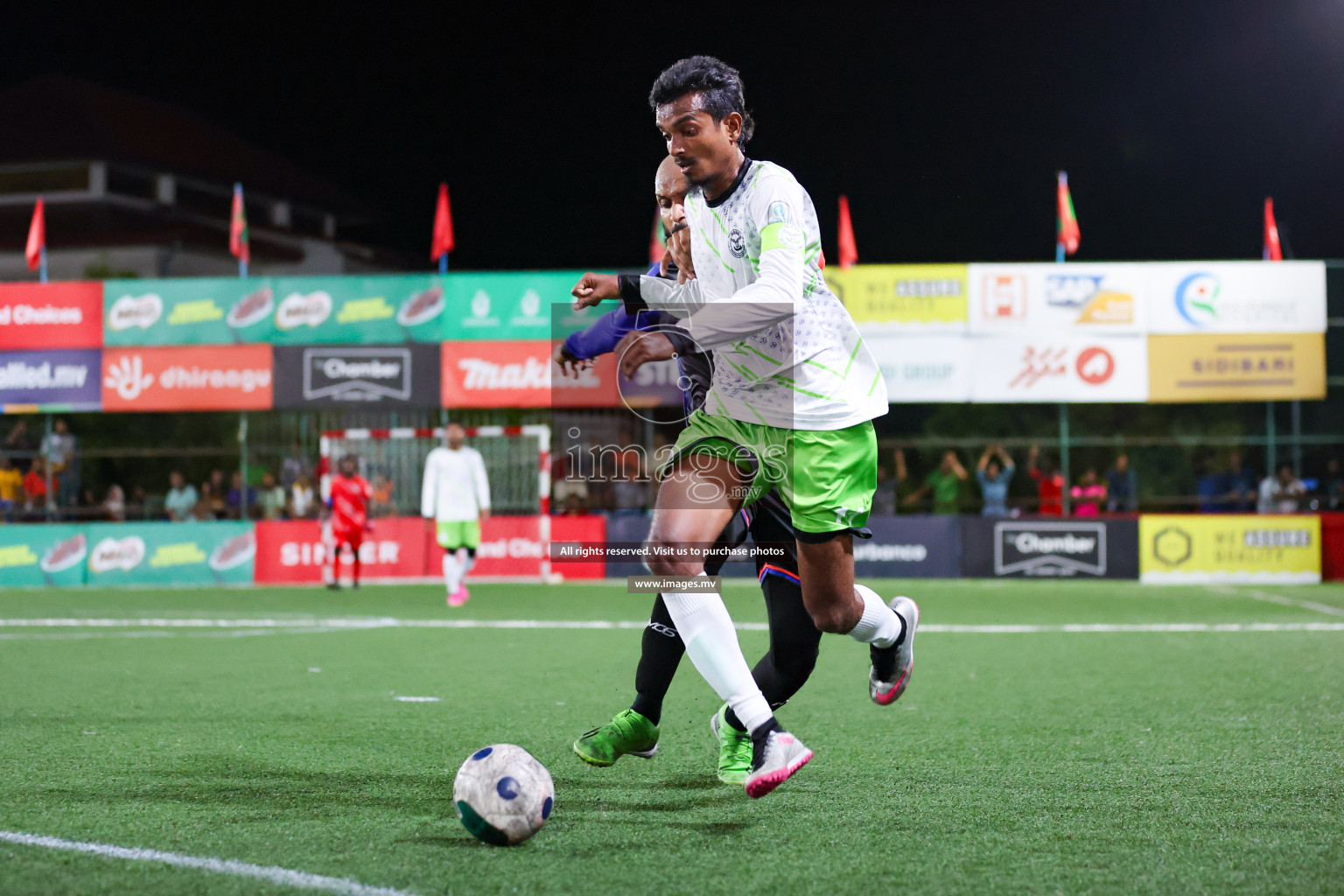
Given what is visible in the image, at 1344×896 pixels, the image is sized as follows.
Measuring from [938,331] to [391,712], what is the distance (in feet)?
43.4

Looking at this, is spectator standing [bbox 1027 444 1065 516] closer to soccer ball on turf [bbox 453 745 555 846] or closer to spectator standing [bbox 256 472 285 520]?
spectator standing [bbox 256 472 285 520]

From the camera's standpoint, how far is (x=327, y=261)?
52781 millimetres

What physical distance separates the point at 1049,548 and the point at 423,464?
9.37m

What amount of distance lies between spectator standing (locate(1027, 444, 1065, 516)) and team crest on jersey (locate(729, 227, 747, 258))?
1490 cm

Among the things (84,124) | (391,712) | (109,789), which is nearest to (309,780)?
(109,789)

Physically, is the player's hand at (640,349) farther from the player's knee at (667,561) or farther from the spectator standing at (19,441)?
the spectator standing at (19,441)

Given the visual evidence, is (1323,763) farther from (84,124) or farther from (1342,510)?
(84,124)

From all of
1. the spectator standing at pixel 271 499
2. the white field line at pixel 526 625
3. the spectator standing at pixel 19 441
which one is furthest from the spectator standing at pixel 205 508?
the white field line at pixel 526 625

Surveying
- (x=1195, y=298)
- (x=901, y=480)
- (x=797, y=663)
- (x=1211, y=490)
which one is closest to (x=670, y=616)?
(x=797, y=663)

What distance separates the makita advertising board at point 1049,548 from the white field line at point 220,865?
15.5m

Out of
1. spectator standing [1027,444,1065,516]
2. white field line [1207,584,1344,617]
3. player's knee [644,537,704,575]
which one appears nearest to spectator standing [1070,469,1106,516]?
spectator standing [1027,444,1065,516]

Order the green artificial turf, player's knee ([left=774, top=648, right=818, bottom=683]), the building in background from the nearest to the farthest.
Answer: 1. the green artificial turf
2. player's knee ([left=774, top=648, right=818, bottom=683])
3. the building in background

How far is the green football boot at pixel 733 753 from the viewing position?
4.28 metres

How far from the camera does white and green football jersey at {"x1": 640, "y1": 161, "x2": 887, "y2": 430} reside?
3.65m
